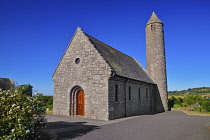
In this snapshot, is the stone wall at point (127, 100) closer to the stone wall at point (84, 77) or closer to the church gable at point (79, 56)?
Answer: the stone wall at point (84, 77)

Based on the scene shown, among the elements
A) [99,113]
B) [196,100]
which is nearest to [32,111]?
[99,113]

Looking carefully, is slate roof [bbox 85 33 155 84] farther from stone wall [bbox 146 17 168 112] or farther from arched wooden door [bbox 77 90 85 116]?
stone wall [bbox 146 17 168 112]

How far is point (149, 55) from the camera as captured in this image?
25484 millimetres

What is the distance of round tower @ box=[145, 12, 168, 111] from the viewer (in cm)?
2441

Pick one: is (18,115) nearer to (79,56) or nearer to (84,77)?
(84,77)

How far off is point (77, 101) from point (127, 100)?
4.74 metres

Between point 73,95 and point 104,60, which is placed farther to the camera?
point 73,95

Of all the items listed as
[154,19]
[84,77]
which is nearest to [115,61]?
[84,77]

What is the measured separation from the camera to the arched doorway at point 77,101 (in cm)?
1543

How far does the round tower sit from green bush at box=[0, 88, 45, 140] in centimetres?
2015

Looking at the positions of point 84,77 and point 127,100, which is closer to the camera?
point 84,77

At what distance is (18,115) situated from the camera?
6.03 meters

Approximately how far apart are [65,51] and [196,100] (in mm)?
29005

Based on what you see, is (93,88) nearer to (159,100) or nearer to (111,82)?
(111,82)
